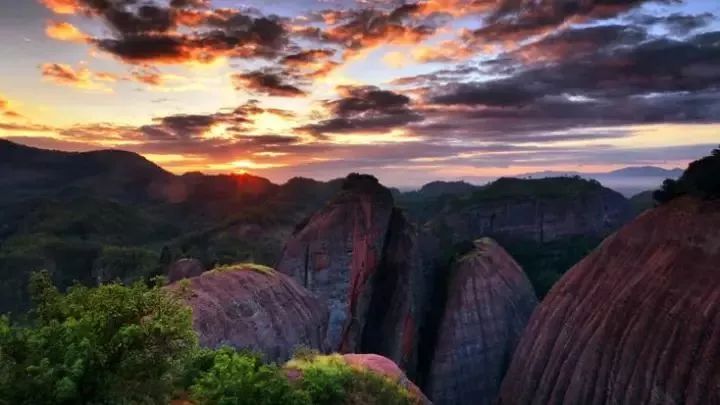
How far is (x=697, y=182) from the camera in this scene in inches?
1085

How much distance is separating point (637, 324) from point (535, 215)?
70940mm

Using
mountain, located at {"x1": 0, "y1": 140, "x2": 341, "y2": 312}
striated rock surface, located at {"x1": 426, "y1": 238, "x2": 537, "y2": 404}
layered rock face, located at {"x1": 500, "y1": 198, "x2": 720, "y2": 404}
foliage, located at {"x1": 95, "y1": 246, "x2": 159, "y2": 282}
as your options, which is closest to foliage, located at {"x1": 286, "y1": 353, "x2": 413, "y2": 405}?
layered rock face, located at {"x1": 500, "y1": 198, "x2": 720, "y2": 404}

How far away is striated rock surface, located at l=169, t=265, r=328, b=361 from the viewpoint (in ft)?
66.0

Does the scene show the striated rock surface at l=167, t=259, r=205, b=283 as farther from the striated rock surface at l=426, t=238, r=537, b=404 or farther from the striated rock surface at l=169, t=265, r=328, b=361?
the striated rock surface at l=426, t=238, r=537, b=404

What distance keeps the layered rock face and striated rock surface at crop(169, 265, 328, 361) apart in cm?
1249

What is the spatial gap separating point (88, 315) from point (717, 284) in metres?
23.6

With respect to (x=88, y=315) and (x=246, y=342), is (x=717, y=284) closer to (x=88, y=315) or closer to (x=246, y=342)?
(x=246, y=342)

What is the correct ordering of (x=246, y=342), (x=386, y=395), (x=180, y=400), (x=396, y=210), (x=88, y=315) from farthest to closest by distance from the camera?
(x=396, y=210)
(x=246, y=342)
(x=386, y=395)
(x=180, y=400)
(x=88, y=315)

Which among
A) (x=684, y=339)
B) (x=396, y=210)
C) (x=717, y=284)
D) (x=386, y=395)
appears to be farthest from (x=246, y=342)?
(x=396, y=210)

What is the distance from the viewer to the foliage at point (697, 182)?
26.6 m

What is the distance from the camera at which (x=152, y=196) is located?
17000 centimetres

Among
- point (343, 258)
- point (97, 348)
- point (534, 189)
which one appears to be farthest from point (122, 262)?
point (534, 189)

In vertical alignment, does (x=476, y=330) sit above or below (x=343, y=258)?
below

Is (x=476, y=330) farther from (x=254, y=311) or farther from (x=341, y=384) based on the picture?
(x=341, y=384)
